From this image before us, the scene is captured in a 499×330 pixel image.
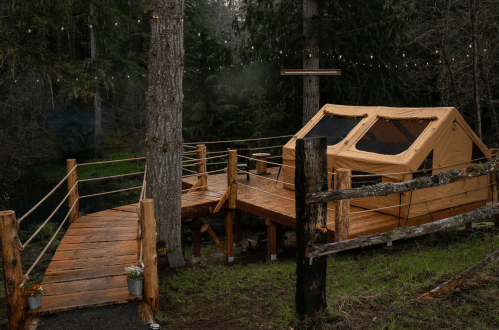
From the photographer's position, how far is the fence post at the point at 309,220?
13.1 feet

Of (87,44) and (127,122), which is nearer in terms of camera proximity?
(87,44)

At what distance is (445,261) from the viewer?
576 cm

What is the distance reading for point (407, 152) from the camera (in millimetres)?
8633

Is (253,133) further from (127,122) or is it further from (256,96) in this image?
(127,122)

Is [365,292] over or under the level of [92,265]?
over

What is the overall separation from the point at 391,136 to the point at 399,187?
5.04 metres

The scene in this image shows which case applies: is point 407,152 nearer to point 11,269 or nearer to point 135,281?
point 135,281

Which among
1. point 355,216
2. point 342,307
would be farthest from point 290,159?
point 342,307

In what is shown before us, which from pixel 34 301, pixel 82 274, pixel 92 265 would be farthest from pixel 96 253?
pixel 34 301

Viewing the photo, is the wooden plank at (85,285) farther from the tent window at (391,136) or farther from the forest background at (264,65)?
the forest background at (264,65)

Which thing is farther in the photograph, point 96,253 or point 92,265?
point 96,253

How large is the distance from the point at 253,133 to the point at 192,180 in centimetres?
540

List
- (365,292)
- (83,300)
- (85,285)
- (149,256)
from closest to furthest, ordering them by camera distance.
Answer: (365,292)
(83,300)
(149,256)
(85,285)

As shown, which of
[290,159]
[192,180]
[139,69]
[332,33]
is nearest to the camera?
[290,159]
